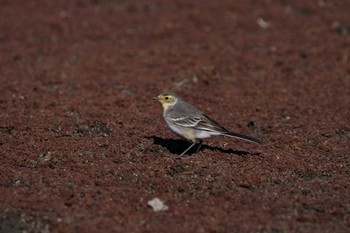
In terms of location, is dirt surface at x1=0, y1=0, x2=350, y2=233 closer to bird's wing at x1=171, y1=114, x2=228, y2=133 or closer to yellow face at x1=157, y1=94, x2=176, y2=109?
bird's wing at x1=171, y1=114, x2=228, y2=133

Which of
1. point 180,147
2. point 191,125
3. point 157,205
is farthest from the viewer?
point 180,147

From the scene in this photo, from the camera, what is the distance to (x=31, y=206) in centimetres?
716

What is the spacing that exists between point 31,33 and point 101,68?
11.6 feet

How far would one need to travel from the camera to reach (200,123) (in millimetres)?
9070

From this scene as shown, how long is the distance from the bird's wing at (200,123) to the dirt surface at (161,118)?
0.46m

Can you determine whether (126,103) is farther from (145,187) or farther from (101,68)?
(145,187)

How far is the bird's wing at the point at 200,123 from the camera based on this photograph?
352 inches

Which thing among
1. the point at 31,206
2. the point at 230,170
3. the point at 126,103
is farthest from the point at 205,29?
the point at 31,206

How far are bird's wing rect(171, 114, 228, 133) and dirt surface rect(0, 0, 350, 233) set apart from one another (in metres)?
0.46

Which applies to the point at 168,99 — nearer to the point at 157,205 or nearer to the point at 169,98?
the point at 169,98

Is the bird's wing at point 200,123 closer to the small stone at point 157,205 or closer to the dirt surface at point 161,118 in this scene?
the dirt surface at point 161,118

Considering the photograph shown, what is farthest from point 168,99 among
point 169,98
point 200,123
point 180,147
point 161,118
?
point 161,118

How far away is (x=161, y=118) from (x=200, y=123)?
6.46ft

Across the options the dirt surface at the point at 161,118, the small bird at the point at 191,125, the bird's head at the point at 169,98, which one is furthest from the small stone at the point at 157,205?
the bird's head at the point at 169,98
